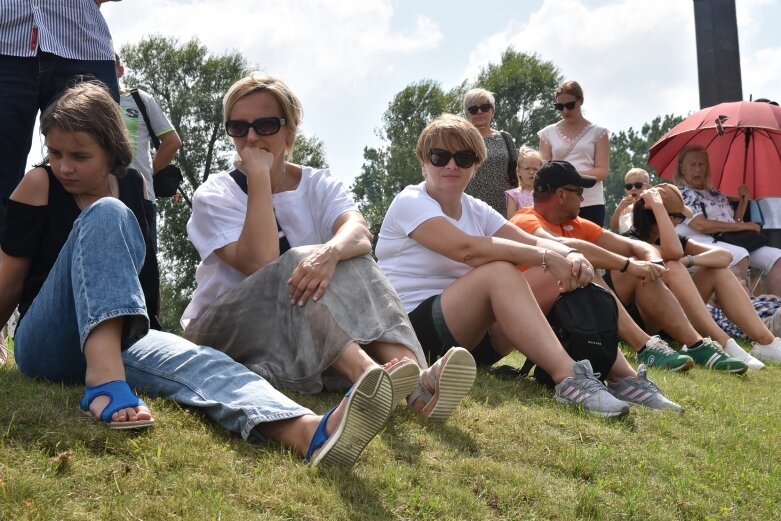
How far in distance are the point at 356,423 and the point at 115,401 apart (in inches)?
32.6

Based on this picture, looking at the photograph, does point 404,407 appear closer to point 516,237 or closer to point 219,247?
point 219,247

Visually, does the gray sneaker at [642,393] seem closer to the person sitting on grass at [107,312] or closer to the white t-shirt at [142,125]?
the person sitting on grass at [107,312]

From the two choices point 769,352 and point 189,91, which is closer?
point 769,352

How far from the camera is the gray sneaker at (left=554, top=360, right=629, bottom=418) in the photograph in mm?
4367

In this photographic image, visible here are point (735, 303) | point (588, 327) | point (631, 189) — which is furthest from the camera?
point (631, 189)

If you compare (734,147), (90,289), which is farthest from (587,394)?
(734,147)

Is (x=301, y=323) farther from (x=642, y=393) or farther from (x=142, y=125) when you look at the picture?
(x=142, y=125)

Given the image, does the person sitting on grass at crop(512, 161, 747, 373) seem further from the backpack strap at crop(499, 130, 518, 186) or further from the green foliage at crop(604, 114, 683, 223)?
the green foliage at crop(604, 114, 683, 223)

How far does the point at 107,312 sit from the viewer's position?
3158mm

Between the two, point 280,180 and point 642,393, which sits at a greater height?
point 280,180

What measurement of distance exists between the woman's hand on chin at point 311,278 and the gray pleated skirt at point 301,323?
0.12 ft

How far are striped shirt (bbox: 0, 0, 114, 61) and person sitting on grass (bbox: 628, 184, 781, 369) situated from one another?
4.52 meters

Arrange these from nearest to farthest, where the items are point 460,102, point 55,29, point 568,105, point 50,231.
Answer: point 50,231 → point 55,29 → point 568,105 → point 460,102

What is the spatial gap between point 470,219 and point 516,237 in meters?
0.29
